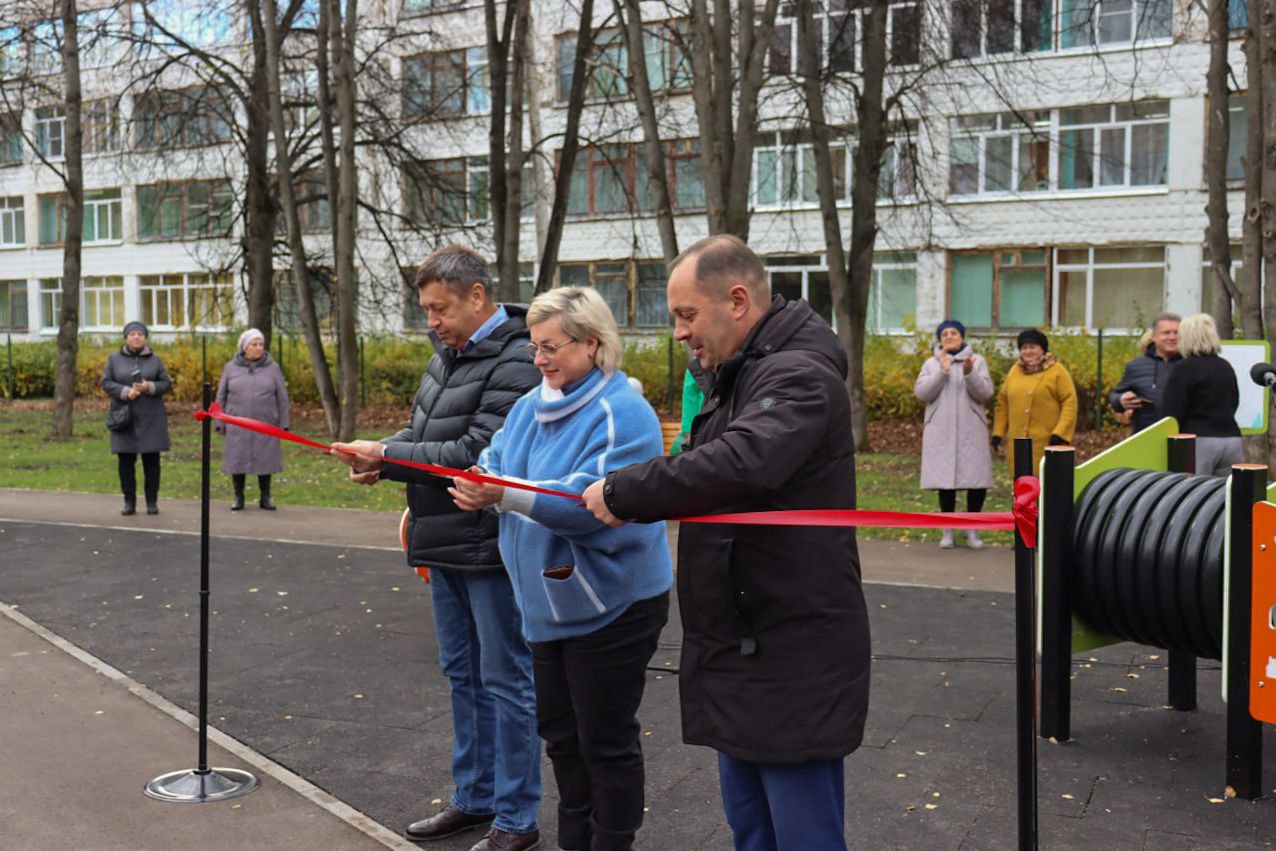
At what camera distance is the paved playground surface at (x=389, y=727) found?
484 centimetres

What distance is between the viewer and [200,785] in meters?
5.21

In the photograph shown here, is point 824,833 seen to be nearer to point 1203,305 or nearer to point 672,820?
point 672,820

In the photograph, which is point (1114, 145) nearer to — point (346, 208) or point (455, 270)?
point (346, 208)

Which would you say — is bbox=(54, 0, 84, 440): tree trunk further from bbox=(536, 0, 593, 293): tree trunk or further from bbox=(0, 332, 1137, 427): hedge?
bbox=(536, 0, 593, 293): tree trunk

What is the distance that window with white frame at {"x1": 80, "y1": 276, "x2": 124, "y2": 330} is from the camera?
162ft

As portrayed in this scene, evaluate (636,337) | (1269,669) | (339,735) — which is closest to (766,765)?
(1269,669)

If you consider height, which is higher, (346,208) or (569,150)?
(569,150)

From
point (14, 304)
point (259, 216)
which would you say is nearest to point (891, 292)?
point (259, 216)

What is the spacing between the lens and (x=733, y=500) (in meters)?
3.11

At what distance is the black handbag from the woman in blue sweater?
10.0 meters

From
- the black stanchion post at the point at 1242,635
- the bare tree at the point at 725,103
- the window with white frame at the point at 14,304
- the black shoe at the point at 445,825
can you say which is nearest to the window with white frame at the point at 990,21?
the bare tree at the point at 725,103

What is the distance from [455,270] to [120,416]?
9.59 m

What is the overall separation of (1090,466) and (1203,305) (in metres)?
26.0

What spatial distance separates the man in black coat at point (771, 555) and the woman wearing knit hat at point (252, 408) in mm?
10631
